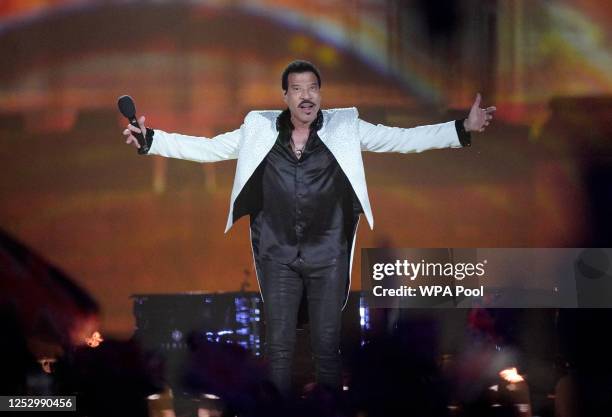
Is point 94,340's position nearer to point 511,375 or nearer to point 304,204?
point 304,204

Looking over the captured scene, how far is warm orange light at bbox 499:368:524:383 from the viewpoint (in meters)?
5.36

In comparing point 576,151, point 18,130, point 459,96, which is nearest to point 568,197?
point 576,151

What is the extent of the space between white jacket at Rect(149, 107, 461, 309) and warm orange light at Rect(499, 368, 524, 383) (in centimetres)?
90

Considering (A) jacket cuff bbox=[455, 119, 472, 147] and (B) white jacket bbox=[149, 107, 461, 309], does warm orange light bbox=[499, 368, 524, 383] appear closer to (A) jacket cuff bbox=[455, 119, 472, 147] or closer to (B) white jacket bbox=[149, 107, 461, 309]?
(B) white jacket bbox=[149, 107, 461, 309]

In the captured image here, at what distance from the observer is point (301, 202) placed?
5.09 meters

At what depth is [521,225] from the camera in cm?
571

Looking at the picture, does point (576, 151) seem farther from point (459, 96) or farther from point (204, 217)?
point (204, 217)

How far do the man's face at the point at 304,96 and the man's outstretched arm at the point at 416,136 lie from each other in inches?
12.4

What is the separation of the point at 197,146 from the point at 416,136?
43.0 inches

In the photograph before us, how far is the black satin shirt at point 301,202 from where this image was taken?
5055mm

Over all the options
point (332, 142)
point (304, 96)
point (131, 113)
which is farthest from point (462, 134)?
point (131, 113)

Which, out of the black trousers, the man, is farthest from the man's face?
the black trousers

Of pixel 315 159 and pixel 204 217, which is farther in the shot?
pixel 204 217

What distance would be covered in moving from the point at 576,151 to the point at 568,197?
0.25m
